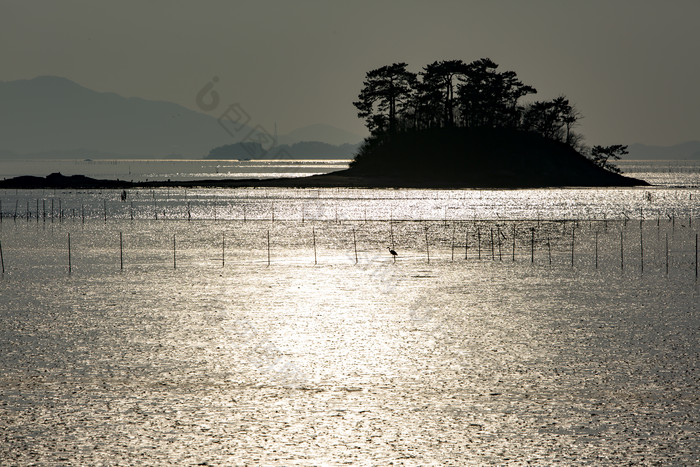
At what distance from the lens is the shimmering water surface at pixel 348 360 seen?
1792cm

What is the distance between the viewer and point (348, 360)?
84.9 ft

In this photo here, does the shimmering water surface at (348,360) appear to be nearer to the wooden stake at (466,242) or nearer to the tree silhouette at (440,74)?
the wooden stake at (466,242)

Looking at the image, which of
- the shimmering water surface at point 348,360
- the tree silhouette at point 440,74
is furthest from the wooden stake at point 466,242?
the tree silhouette at point 440,74

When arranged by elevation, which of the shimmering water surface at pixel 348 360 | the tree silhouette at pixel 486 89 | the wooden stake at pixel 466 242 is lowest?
the shimmering water surface at pixel 348 360

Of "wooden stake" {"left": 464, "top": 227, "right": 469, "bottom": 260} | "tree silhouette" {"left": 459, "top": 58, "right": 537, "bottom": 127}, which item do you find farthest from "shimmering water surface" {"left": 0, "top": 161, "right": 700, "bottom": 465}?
"tree silhouette" {"left": 459, "top": 58, "right": 537, "bottom": 127}

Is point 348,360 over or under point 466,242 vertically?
under

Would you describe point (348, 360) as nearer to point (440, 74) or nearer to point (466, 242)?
point (466, 242)

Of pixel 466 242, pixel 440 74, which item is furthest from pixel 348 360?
pixel 440 74

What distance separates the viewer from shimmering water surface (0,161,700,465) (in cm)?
1792

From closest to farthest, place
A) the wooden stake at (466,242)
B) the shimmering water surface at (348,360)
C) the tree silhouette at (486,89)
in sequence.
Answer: the shimmering water surface at (348,360)
the wooden stake at (466,242)
the tree silhouette at (486,89)

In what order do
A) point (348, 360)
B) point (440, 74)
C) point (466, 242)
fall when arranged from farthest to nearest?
point (440, 74) < point (466, 242) < point (348, 360)

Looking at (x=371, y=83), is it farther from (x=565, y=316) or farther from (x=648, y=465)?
(x=648, y=465)

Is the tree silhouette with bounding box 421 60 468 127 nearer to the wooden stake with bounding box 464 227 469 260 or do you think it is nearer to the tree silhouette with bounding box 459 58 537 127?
the tree silhouette with bounding box 459 58 537 127

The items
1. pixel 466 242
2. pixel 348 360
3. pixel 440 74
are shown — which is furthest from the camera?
pixel 440 74
